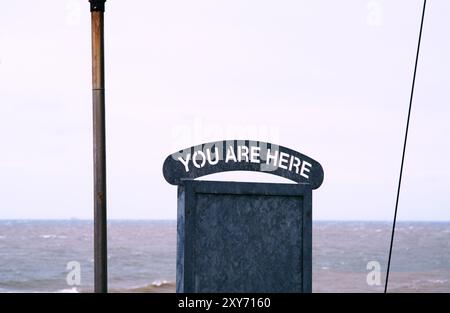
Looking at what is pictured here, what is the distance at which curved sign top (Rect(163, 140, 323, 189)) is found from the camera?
1048 cm

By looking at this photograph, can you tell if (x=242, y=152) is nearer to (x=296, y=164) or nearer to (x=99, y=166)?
(x=296, y=164)

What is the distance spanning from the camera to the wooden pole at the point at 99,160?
32.3 ft

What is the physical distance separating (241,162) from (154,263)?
41.8 metres

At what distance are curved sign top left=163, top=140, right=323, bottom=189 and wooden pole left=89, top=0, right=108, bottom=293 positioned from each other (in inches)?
33.8

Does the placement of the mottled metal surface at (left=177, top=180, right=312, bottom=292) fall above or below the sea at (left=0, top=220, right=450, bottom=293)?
above

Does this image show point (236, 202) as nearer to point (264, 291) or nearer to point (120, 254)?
point (264, 291)

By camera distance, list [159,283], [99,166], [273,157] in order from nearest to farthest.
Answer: [99,166]
[273,157]
[159,283]

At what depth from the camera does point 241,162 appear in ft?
35.3

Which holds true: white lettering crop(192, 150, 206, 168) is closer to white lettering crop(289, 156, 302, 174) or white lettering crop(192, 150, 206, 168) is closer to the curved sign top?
the curved sign top

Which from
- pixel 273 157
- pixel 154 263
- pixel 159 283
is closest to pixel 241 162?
pixel 273 157

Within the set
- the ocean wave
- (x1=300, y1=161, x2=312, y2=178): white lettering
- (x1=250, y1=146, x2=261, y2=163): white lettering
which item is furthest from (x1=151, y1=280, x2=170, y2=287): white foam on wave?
(x1=250, y1=146, x2=261, y2=163): white lettering

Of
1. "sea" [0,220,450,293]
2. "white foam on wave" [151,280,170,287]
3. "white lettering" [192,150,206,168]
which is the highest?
"white lettering" [192,150,206,168]

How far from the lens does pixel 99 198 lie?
990cm
